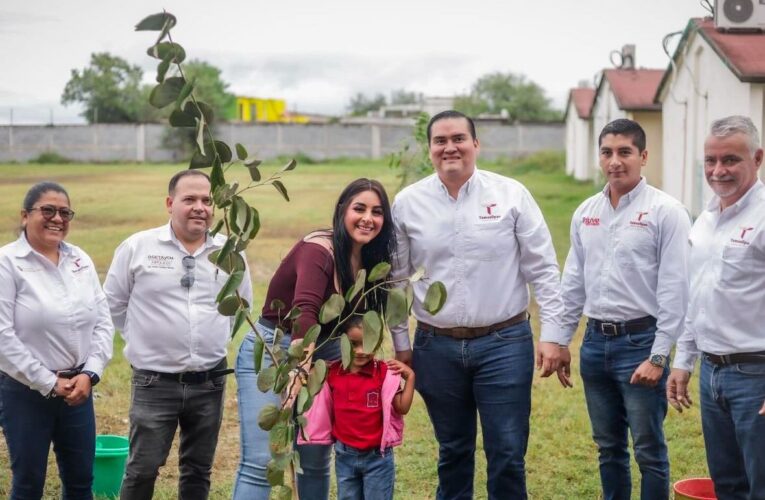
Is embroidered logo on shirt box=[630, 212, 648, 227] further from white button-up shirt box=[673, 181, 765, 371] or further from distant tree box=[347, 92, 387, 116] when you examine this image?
distant tree box=[347, 92, 387, 116]

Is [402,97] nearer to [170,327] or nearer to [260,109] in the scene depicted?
[260,109]

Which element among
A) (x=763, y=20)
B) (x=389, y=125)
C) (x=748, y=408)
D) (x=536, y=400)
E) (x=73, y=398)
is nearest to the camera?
(x=748, y=408)

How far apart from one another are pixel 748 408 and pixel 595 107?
31565 mm

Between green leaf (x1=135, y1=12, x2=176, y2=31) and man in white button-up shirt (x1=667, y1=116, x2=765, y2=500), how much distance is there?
245 cm

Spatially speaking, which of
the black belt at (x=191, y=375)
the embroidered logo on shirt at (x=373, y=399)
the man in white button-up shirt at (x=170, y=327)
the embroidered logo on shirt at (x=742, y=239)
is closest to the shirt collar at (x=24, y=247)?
the man in white button-up shirt at (x=170, y=327)

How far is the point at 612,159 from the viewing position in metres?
4.74

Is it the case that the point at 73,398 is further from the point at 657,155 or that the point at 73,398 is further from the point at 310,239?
the point at 657,155

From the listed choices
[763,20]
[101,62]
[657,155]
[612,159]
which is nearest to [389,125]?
[101,62]

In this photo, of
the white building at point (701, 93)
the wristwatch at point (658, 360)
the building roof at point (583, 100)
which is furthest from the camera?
the building roof at point (583, 100)

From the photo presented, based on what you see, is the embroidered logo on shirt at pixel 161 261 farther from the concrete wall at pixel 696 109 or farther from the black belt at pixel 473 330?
the concrete wall at pixel 696 109

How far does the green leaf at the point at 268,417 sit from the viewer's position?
2.92 metres

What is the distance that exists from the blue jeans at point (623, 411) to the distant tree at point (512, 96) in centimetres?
6450

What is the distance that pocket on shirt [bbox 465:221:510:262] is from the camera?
4574 mm

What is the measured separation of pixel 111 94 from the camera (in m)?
51.2
